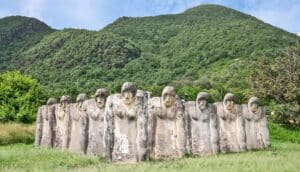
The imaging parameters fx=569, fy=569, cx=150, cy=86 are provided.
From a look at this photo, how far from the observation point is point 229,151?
20969 mm

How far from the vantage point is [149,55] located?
3120 inches

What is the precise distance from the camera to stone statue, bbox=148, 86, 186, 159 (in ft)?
57.7

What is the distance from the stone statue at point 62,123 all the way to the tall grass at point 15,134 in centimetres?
415

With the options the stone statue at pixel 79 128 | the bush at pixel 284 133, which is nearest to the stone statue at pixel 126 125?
the stone statue at pixel 79 128

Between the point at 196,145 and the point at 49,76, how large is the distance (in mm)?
46908

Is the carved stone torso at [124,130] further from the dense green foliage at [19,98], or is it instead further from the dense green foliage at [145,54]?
the dense green foliage at [145,54]

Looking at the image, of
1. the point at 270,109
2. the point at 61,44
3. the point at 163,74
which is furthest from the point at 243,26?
the point at 270,109

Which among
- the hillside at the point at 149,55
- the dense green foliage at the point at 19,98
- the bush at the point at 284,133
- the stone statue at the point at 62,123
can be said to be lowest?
the bush at the point at 284,133

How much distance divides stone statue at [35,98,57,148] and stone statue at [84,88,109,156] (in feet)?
17.4

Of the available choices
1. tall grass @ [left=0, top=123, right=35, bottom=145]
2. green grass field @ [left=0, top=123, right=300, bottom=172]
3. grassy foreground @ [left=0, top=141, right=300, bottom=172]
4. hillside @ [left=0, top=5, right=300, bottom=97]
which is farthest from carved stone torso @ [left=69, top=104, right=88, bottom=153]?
hillside @ [left=0, top=5, right=300, bottom=97]

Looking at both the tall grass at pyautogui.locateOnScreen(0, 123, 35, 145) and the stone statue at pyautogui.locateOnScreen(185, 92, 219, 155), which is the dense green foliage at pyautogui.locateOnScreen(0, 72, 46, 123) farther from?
the stone statue at pyautogui.locateOnScreen(185, 92, 219, 155)

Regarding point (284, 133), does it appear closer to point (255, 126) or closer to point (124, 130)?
point (255, 126)

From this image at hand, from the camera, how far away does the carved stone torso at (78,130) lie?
69.1ft

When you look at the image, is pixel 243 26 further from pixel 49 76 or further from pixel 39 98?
pixel 39 98
